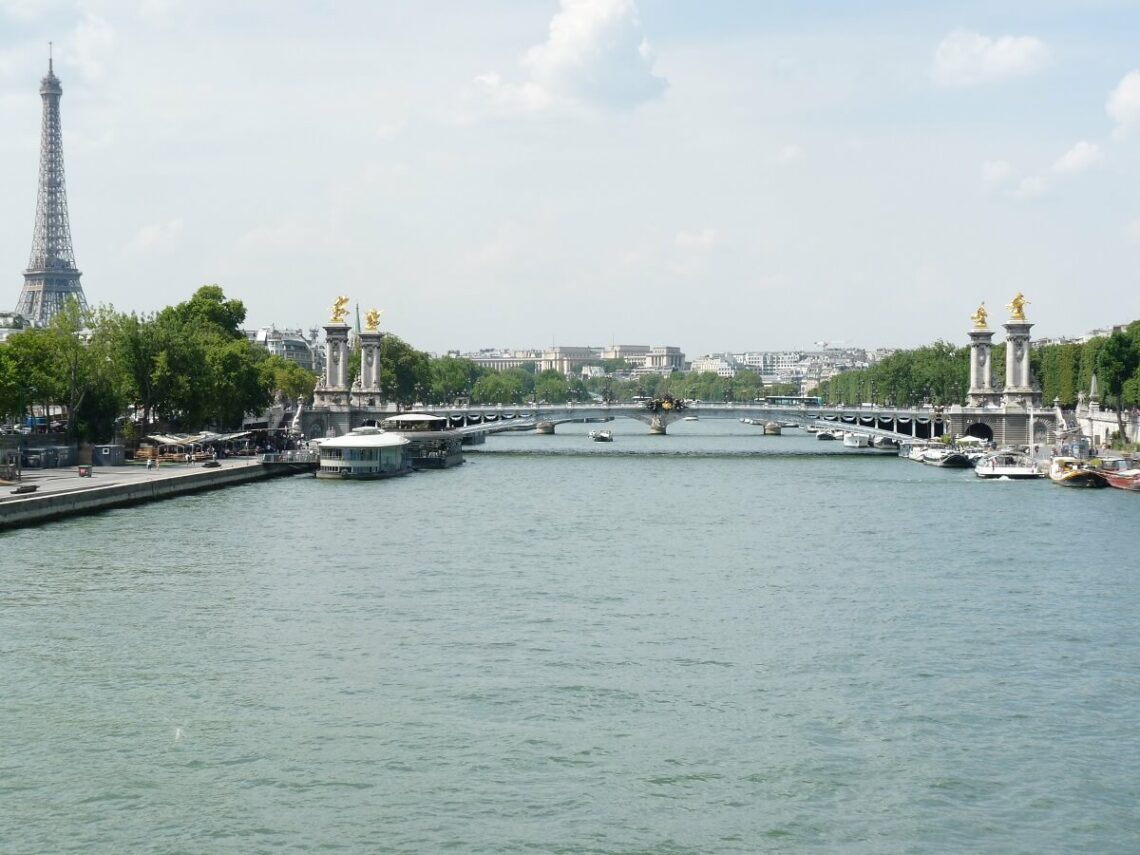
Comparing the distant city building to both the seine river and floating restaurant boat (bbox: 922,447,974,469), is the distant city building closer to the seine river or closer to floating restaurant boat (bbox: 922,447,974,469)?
floating restaurant boat (bbox: 922,447,974,469)

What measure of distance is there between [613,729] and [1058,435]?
58.1 m

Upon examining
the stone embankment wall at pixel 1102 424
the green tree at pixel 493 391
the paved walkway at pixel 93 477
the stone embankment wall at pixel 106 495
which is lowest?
the stone embankment wall at pixel 106 495

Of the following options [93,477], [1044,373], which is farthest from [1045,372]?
[93,477]

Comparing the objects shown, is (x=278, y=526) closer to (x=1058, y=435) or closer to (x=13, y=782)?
(x=13, y=782)

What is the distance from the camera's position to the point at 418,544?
3938 centimetres

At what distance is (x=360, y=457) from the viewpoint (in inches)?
2534

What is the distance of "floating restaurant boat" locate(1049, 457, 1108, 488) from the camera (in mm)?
58562

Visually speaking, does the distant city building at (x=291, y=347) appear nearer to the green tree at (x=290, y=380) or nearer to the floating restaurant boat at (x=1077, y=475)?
the green tree at (x=290, y=380)

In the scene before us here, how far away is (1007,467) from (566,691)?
47.0 meters

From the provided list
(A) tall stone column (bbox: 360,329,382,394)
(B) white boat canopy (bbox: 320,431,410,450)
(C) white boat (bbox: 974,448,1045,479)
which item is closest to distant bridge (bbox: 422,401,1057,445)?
(A) tall stone column (bbox: 360,329,382,394)

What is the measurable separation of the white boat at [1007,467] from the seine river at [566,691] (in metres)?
22.6

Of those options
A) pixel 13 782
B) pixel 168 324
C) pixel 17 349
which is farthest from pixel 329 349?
pixel 13 782

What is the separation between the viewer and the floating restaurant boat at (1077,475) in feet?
192

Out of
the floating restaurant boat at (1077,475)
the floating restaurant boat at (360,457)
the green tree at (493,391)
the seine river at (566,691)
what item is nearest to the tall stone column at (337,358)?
the floating restaurant boat at (360,457)
